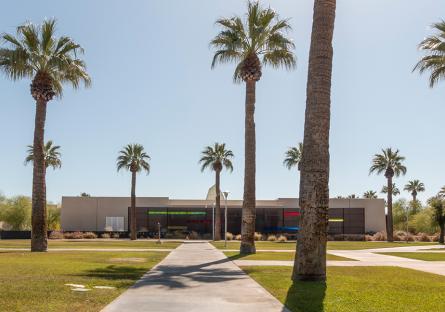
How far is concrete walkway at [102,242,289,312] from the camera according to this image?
11.1m

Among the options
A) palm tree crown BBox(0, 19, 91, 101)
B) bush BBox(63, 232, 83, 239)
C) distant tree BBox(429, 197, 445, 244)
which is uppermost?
palm tree crown BBox(0, 19, 91, 101)

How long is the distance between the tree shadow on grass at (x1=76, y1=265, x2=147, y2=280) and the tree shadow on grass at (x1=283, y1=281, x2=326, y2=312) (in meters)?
5.32

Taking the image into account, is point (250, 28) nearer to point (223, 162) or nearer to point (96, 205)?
point (223, 162)

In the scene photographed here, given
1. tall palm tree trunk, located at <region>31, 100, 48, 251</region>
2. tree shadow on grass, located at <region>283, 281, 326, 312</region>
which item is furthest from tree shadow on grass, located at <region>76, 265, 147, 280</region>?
tall palm tree trunk, located at <region>31, 100, 48, 251</region>

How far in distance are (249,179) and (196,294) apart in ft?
56.9

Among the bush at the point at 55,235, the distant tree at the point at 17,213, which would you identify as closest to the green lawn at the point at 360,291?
the bush at the point at 55,235

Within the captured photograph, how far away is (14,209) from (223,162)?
132ft

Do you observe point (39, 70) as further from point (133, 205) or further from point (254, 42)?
point (133, 205)

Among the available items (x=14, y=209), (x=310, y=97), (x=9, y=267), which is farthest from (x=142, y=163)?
(x=310, y=97)

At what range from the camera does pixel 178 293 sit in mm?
13227

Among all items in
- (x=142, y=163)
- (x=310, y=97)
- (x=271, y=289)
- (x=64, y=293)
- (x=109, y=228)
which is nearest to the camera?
(x=64, y=293)

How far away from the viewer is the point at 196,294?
13156 millimetres

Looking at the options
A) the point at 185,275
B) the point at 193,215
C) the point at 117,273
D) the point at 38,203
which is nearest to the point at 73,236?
the point at 193,215

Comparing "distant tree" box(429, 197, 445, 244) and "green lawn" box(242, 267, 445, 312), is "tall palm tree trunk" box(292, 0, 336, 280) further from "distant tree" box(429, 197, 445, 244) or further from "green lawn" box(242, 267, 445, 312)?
"distant tree" box(429, 197, 445, 244)
